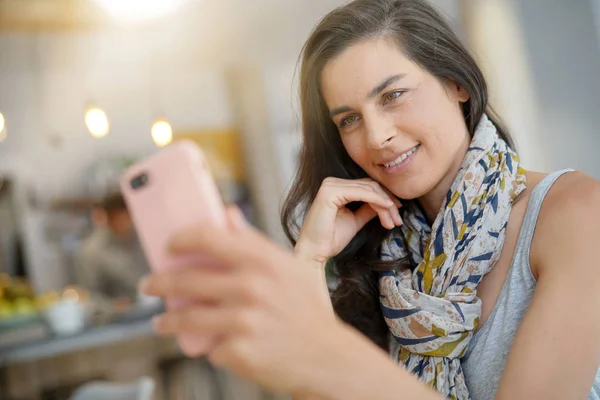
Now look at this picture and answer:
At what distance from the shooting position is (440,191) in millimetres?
628

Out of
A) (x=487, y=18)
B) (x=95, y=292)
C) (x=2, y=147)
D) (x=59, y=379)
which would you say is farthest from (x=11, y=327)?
(x=487, y=18)

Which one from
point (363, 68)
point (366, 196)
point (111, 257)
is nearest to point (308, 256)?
point (366, 196)

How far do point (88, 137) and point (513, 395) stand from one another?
2.54 meters

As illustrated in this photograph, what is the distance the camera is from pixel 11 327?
80.3 inches

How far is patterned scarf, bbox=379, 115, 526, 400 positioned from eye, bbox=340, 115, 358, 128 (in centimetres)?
12

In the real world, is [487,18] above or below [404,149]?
above

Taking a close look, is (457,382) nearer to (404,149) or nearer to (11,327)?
(404,149)

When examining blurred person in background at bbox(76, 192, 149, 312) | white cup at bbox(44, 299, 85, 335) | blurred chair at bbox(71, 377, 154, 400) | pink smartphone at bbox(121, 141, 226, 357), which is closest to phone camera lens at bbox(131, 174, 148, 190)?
pink smartphone at bbox(121, 141, 226, 357)

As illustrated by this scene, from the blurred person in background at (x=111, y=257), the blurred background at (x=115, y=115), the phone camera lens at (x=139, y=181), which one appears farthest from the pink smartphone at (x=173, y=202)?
the blurred person in background at (x=111, y=257)

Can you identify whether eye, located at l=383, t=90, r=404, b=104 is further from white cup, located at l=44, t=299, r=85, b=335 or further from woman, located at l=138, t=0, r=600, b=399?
white cup, located at l=44, t=299, r=85, b=335

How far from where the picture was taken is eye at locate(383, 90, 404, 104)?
0.55 meters

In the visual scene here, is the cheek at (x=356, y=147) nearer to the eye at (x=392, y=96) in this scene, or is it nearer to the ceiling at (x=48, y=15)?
the eye at (x=392, y=96)

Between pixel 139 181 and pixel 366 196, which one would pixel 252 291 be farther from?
pixel 366 196

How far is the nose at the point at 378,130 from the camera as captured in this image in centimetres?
55
